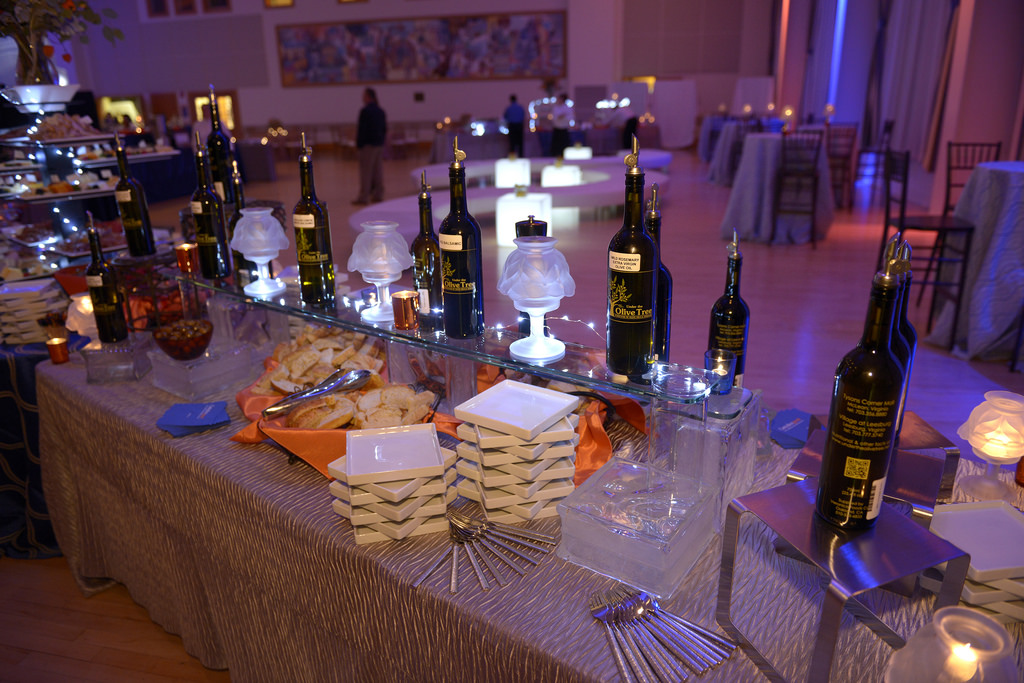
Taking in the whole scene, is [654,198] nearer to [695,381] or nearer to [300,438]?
[695,381]

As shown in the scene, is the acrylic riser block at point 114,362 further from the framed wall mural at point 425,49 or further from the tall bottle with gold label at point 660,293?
the framed wall mural at point 425,49

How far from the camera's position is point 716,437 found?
3.78 ft

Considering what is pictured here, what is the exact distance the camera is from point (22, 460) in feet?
7.70

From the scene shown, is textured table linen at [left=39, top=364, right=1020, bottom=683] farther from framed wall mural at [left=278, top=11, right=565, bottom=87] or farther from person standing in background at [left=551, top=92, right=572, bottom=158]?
framed wall mural at [left=278, top=11, right=565, bottom=87]

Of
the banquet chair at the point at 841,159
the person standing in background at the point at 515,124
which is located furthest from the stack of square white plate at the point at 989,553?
the person standing in background at the point at 515,124

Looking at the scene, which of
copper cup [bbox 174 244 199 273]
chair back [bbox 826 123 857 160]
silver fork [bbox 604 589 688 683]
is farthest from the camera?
chair back [bbox 826 123 857 160]

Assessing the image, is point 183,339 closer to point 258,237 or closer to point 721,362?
point 258,237

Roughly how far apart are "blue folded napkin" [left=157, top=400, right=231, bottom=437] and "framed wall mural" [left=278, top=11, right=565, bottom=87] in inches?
562

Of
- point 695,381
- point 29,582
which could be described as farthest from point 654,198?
point 29,582

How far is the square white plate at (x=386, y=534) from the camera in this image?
118 cm

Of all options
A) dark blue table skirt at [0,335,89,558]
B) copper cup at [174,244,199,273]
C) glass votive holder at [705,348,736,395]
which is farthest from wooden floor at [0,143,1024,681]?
copper cup at [174,244,199,273]

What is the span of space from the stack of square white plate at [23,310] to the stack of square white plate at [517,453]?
192 cm

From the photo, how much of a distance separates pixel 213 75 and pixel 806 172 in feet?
49.4

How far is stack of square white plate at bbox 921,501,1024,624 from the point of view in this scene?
0.89 metres
